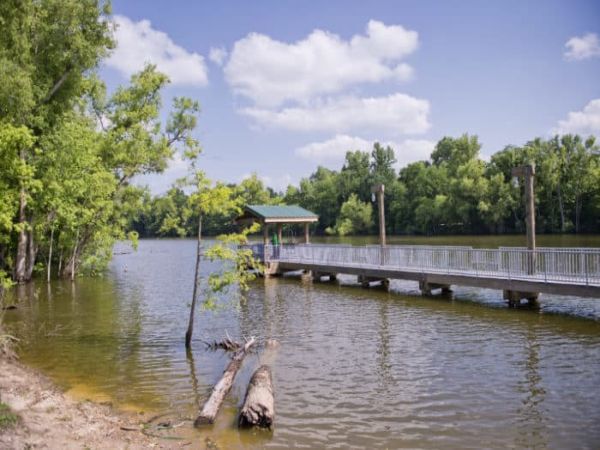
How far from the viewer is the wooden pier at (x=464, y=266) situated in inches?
624

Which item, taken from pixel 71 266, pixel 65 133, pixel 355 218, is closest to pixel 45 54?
pixel 65 133

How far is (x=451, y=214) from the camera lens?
83.9 meters

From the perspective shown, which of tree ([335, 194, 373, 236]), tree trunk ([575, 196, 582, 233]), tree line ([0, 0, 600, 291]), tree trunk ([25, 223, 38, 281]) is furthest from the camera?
tree ([335, 194, 373, 236])

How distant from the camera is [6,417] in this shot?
22.2 ft

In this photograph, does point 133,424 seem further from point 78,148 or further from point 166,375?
point 78,148

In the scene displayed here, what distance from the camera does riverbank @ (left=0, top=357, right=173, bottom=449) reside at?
667 cm

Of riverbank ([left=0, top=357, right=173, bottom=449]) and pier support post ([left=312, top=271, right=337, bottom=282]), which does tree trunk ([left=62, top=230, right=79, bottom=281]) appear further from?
riverbank ([left=0, top=357, right=173, bottom=449])

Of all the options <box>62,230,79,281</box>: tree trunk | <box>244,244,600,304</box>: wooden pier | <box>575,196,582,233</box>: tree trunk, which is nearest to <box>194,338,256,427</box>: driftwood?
<box>244,244,600,304</box>: wooden pier

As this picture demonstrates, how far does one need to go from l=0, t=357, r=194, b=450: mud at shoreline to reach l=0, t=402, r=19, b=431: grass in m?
0.05

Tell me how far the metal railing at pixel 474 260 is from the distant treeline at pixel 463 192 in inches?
1714

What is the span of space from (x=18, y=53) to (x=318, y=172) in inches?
4084

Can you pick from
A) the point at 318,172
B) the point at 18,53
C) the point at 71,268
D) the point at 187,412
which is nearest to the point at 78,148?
the point at 18,53

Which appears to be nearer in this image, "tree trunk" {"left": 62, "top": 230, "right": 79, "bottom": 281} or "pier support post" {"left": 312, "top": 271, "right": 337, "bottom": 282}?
"pier support post" {"left": 312, "top": 271, "right": 337, "bottom": 282}

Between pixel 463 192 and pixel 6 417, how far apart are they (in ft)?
258
